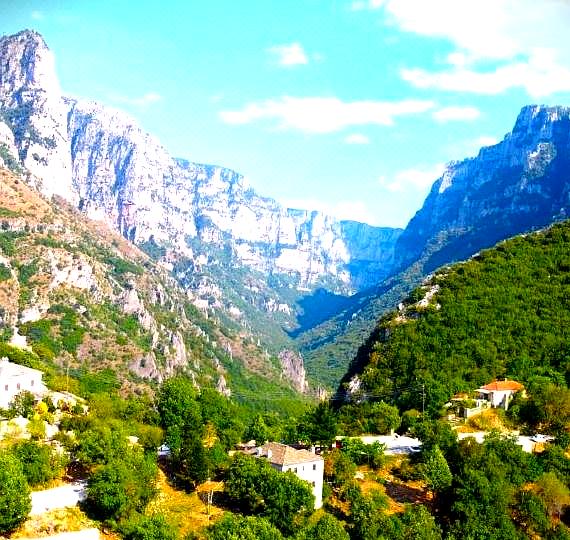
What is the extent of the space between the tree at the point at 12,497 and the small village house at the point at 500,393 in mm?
52614

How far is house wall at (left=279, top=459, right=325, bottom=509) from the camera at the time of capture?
60594mm

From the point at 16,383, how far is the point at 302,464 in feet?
115

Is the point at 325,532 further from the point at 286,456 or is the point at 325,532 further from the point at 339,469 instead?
the point at 339,469

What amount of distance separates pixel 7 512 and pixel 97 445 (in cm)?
1099

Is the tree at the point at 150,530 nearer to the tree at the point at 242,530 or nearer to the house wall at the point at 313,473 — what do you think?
the tree at the point at 242,530

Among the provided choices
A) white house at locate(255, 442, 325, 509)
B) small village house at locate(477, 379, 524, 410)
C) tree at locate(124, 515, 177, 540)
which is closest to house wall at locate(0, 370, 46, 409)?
tree at locate(124, 515, 177, 540)

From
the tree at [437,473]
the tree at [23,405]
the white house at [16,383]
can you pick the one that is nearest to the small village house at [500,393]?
the tree at [437,473]

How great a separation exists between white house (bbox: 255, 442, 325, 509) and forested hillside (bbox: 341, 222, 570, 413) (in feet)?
78.9

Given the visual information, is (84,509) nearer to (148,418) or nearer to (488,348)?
(148,418)

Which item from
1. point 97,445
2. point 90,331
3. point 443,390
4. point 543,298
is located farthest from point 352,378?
point 90,331

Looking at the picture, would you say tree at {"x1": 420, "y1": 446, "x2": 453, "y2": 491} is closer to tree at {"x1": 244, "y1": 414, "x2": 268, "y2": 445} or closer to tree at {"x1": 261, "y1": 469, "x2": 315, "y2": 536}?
tree at {"x1": 261, "y1": 469, "x2": 315, "y2": 536}

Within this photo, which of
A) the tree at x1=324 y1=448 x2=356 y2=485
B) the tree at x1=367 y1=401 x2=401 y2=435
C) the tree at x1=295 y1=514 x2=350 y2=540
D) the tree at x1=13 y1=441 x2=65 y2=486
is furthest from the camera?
the tree at x1=367 y1=401 x2=401 y2=435

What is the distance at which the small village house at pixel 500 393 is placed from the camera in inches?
3140

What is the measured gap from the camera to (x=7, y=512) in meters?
47.7
